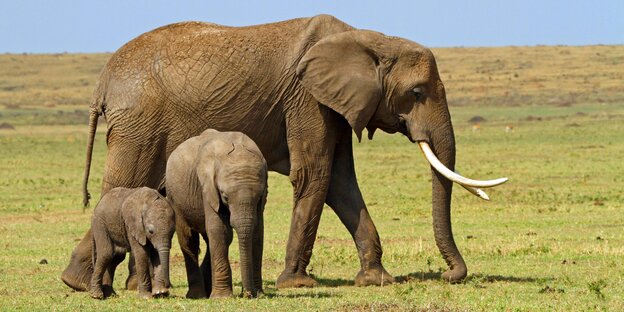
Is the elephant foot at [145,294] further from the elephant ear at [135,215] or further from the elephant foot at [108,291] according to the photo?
the elephant foot at [108,291]

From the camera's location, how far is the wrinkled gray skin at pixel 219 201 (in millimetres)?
11680

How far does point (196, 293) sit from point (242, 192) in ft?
4.08

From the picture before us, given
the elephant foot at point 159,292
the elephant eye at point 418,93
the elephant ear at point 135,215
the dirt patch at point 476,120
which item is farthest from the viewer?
the dirt patch at point 476,120

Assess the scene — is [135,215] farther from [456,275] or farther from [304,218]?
[456,275]

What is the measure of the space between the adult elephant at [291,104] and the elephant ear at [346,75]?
1 cm

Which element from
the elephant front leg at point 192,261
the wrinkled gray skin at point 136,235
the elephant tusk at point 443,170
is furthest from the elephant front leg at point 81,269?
the elephant tusk at point 443,170

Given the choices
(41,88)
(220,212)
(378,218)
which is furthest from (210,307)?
(41,88)

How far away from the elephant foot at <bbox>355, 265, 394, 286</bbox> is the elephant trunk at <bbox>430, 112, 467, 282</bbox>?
1.94ft

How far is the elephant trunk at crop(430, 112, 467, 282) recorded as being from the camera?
13.8 m

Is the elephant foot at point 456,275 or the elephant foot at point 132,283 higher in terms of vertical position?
the elephant foot at point 456,275

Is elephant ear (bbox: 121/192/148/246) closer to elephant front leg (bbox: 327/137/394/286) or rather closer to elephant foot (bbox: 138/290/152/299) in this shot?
elephant foot (bbox: 138/290/152/299)

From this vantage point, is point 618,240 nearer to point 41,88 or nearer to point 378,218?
point 378,218

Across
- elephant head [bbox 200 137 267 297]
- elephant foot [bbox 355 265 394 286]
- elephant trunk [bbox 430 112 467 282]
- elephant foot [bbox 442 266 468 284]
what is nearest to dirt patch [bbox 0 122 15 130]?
elephant foot [bbox 355 265 394 286]

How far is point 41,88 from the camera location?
350ft
